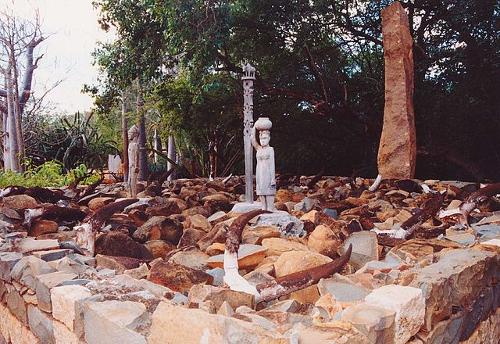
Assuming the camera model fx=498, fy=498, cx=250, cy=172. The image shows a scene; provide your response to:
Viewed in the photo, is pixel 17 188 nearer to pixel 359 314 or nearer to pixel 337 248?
pixel 337 248

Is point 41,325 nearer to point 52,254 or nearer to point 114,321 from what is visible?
point 52,254

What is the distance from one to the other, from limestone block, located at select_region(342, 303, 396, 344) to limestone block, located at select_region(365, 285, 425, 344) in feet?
0.16

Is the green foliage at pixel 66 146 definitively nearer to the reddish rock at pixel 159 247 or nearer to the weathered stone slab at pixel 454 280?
the reddish rock at pixel 159 247

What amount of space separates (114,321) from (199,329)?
39 cm

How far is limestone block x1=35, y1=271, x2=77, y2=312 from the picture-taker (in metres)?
2.46

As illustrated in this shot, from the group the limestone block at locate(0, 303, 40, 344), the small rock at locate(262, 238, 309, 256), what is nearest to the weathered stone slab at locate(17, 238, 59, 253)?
the limestone block at locate(0, 303, 40, 344)

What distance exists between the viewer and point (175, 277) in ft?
8.15

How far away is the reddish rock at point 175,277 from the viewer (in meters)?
2.46

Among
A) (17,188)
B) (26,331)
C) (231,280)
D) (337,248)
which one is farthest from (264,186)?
(17,188)

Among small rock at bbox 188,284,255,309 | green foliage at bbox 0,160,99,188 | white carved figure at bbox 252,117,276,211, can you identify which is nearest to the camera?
small rock at bbox 188,284,255,309

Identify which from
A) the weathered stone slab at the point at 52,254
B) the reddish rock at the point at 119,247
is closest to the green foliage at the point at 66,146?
the reddish rock at the point at 119,247

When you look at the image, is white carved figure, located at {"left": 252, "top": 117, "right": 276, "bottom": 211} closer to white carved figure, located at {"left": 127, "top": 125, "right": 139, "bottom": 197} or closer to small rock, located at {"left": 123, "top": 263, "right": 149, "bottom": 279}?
white carved figure, located at {"left": 127, "top": 125, "right": 139, "bottom": 197}

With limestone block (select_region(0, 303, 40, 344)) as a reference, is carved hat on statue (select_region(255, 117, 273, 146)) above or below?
A: above

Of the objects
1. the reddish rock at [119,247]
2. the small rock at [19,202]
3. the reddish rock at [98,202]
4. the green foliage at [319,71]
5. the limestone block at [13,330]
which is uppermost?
the green foliage at [319,71]
